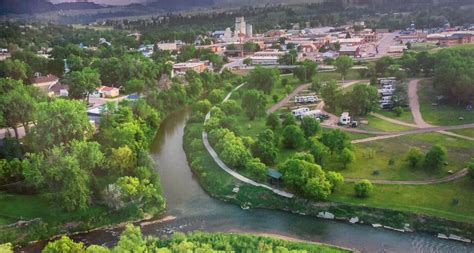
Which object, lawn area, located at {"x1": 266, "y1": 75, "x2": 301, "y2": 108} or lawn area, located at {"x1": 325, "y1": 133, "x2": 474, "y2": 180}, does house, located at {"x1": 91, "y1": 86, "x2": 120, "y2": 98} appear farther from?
lawn area, located at {"x1": 325, "y1": 133, "x2": 474, "y2": 180}

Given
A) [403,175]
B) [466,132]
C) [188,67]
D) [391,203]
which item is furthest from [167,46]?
[391,203]

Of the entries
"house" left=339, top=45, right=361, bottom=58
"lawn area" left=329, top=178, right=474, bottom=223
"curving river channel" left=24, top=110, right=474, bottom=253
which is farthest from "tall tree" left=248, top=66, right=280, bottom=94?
"house" left=339, top=45, right=361, bottom=58

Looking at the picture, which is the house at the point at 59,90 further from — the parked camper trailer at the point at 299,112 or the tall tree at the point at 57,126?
the parked camper trailer at the point at 299,112

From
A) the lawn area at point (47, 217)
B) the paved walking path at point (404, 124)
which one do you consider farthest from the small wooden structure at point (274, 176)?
the paved walking path at point (404, 124)

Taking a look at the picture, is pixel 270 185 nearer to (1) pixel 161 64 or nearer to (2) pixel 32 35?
(1) pixel 161 64

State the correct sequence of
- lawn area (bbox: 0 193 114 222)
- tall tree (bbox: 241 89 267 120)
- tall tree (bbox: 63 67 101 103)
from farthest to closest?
tall tree (bbox: 63 67 101 103)
tall tree (bbox: 241 89 267 120)
lawn area (bbox: 0 193 114 222)

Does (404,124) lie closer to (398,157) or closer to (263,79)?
(398,157)

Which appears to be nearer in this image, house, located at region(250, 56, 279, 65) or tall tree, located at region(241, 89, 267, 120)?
tall tree, located at region(241, 89, 267, 120)
